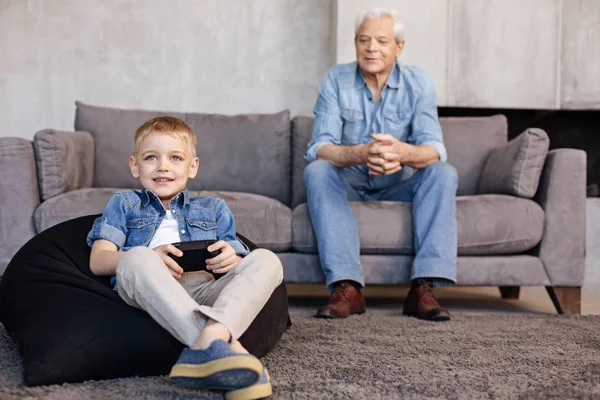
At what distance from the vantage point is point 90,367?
4.80ft

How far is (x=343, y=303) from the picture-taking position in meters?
2.49

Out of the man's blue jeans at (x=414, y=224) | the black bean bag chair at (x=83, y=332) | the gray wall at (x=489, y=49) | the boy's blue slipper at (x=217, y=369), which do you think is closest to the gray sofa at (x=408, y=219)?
the man's blue jeans at (x=414, y=224)

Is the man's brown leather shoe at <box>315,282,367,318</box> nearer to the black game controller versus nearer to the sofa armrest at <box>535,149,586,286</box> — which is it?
the sofa armrest at <box>535,149,586,286</box>

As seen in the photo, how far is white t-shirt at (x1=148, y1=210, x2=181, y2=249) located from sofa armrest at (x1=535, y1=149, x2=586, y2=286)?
5.43 feet

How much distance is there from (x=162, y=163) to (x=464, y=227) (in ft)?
4.77

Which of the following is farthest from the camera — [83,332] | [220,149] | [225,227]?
[220,149]

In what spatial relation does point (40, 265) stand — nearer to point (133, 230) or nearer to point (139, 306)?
point (133, 230)

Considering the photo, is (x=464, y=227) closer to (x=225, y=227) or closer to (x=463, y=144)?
(x=463, y=144)

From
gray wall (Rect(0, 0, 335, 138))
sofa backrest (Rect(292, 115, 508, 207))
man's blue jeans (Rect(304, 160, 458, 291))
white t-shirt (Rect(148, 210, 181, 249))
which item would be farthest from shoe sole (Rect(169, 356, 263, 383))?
gray wall (Rect(0, 0, 335, 138))

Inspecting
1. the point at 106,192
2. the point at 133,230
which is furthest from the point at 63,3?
the point at 133,230

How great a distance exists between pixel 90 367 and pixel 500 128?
2.56 m

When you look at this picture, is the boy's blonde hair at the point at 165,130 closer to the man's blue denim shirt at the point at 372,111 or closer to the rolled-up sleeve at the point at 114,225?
the rolled-up sleeve at the point at 114,225

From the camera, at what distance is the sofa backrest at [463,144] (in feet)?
10.9

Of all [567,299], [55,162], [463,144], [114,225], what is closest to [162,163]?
[114,225]
